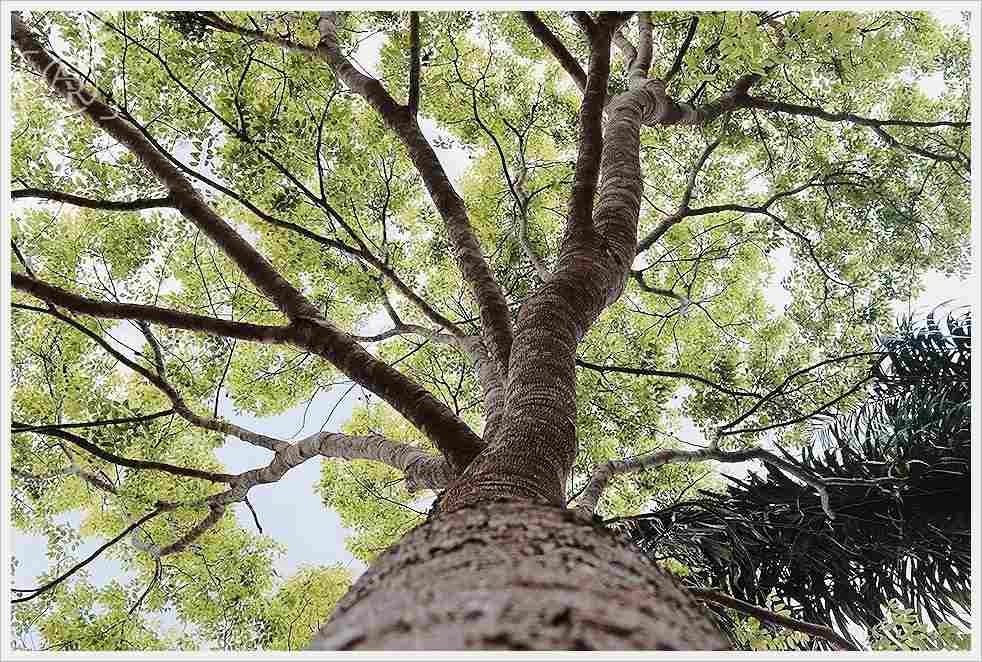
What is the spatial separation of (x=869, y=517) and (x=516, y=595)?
303 centimetres

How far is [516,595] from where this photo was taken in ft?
3.25

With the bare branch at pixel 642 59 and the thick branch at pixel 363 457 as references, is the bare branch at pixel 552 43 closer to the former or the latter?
the bare branch at pixel 642 59

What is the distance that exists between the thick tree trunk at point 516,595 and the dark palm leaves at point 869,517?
7.37 ft

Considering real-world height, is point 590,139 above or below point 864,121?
below

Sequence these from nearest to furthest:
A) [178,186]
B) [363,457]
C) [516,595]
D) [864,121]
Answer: [516,595]
[178,186]
[363,457]
[864,121]

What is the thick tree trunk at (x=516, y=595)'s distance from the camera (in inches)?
36.0

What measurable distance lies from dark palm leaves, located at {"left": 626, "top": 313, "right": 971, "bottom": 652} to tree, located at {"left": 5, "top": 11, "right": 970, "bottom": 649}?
0.40 metres

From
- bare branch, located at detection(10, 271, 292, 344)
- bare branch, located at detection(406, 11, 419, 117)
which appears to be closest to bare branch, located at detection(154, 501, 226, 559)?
bare branch, located at detection(10, 271, 292, 344)

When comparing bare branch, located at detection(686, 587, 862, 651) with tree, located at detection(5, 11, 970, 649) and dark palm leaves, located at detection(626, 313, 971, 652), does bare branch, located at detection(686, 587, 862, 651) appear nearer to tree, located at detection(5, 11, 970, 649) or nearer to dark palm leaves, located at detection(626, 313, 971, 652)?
dark palm leaves, located at detection(626, 313, 971, 652)

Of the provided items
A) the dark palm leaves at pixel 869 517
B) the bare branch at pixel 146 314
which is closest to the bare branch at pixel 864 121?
the dark palm leaves at pixel 869 517

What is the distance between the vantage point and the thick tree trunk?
0.91 meters

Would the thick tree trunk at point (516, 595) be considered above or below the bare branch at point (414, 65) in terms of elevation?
below

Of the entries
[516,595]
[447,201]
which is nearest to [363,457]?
[447,201]

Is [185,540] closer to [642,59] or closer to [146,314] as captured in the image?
[146,314]
